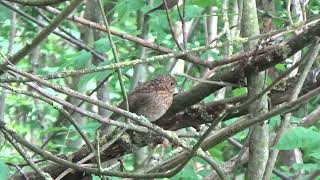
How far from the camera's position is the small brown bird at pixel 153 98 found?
2.72 m

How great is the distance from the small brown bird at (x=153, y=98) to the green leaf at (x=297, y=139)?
2.77 feet

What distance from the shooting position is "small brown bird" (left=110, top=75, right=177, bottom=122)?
8.92 feet

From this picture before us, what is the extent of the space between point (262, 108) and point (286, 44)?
0.26m

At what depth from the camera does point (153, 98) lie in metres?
2.85

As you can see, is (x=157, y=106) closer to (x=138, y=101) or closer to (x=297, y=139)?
(x=138, y=101)

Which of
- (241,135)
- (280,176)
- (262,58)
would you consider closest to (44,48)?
(241,135)

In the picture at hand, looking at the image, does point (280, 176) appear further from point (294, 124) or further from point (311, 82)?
point (311, 82)

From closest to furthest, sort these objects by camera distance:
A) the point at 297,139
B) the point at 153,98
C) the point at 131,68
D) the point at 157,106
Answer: the point at 297,139 < the point at 157,106 < the point at 153,98 < the point at 131,68

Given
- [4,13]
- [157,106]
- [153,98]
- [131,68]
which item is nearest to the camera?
[157,106]

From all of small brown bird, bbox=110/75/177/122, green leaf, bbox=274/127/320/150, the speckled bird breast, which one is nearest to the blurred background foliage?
green leaf, bbox=274/127/320/150

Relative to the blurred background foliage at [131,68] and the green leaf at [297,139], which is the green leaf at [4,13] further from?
the green leaf at [297,139]

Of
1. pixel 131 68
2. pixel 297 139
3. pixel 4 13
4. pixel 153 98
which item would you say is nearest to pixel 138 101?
pixel 153 98

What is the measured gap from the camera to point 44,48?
22.5 feet

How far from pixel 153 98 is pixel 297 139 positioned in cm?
107
